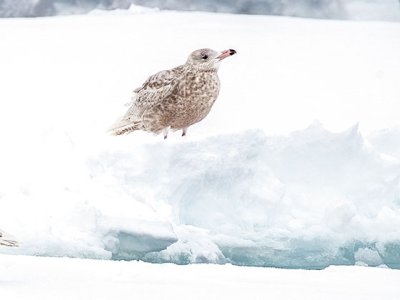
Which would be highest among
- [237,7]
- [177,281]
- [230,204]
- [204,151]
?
[237,7]

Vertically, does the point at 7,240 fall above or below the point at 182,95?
below

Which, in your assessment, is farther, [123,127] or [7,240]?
[123,127]

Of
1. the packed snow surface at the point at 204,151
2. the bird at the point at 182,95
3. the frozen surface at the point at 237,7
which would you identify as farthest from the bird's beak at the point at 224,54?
the frozen surface at the point at 237,7

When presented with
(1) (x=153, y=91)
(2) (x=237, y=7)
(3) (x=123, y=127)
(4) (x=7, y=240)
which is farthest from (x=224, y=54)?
(4) (x=7, y=240)

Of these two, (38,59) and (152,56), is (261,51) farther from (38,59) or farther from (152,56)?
(38,59)

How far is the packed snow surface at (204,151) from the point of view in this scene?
119 inches

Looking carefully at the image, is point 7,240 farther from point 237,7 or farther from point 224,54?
point 237,7

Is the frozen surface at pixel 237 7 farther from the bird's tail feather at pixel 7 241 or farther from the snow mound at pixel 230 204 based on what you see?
the bird's tail feather at pixel 7 241

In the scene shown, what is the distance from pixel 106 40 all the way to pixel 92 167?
1.43 feet

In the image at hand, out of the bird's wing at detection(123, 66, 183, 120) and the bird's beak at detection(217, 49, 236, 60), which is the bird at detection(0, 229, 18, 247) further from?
the bird's beak at detection(217, 49, 236, 60)

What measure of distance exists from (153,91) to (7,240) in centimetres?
55

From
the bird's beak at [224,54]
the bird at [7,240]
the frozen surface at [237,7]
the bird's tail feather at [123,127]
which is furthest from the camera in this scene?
the frozen surface at [237,7]

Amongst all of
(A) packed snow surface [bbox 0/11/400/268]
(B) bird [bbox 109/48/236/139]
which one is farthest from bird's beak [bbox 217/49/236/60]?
(A) packed snow surface [bbox 0/11/400/268]

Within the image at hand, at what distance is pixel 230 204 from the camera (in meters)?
3.09
